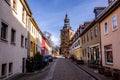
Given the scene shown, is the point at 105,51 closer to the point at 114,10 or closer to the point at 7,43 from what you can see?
the point at 114,10

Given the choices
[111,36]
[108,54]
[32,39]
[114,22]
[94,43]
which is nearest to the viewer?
[114,22]

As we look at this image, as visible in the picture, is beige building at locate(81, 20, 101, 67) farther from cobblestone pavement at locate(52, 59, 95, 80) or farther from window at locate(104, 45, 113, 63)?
cobblestone pavement at locate(52, 59, 95, 80)

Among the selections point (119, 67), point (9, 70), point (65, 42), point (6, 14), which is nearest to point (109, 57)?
point (119, 67)

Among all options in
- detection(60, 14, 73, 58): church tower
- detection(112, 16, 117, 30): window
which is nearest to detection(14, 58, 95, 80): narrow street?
detection(112, 16, 117, 30): window

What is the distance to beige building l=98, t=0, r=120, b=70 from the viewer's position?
16.0 m

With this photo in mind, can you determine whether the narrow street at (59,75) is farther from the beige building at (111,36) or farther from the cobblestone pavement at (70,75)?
the beige building at (111,36)

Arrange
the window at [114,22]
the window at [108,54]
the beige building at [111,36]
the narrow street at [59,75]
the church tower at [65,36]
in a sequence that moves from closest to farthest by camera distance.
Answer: the narrow street at [59,75], the beige building at [111,36], the window at [114,22], the window at [108,54], the church tower at [65,36]

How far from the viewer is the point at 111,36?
17.7 m

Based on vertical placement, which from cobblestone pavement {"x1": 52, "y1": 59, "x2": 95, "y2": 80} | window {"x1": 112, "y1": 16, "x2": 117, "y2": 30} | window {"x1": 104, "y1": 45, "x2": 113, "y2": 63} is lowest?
cobblestone pavement {"x1": 52, "y1": 59, "x2": 95, "y2": 80}

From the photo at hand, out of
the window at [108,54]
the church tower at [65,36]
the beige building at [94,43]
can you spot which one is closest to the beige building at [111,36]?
the window at [108,54]

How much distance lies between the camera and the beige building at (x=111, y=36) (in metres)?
16.0

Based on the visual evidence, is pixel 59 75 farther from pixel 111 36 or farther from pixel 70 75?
pixel 111 36

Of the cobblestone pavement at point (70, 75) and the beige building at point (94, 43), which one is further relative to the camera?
the beige building at point (94, 43)

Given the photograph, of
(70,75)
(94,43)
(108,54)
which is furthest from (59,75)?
(94,43)
